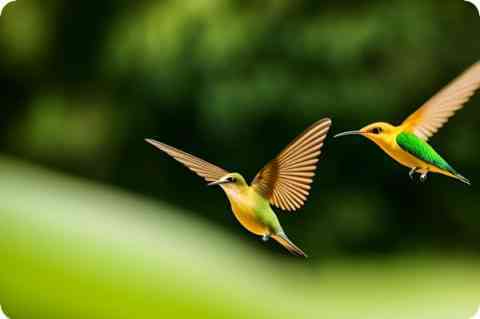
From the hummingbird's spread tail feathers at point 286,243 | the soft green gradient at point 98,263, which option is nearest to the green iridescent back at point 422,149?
the hummingbird's spread tail feathers at point 286,243

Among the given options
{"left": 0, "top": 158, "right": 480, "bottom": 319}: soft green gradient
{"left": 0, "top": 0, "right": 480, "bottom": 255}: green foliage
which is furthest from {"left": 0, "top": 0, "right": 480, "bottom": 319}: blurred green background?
{"left": 0, "top": 158, "right": 480, "bottom": 319}: soft green gradient

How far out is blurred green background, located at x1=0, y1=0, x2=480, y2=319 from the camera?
1017mm

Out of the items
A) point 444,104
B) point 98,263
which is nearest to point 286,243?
point 444,104

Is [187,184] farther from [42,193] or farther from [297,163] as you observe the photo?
[42,193]

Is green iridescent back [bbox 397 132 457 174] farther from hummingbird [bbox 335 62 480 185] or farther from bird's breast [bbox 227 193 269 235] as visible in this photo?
bird's breast [bbox 227 193 269 235]

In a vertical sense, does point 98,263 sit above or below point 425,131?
above

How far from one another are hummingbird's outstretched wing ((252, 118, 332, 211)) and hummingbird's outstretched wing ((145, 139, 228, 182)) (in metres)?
0.09

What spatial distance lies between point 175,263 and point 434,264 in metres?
1.04

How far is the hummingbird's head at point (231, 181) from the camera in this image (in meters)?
1.02

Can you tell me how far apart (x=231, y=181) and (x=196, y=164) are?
2.9 inches

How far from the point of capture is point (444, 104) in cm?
101

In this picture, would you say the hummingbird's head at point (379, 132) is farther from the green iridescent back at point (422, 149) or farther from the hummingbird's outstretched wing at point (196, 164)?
the hummingbird's outstretched wing at point (196, 164)

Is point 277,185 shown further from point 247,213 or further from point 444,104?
point 444,104

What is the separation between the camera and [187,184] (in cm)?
108
